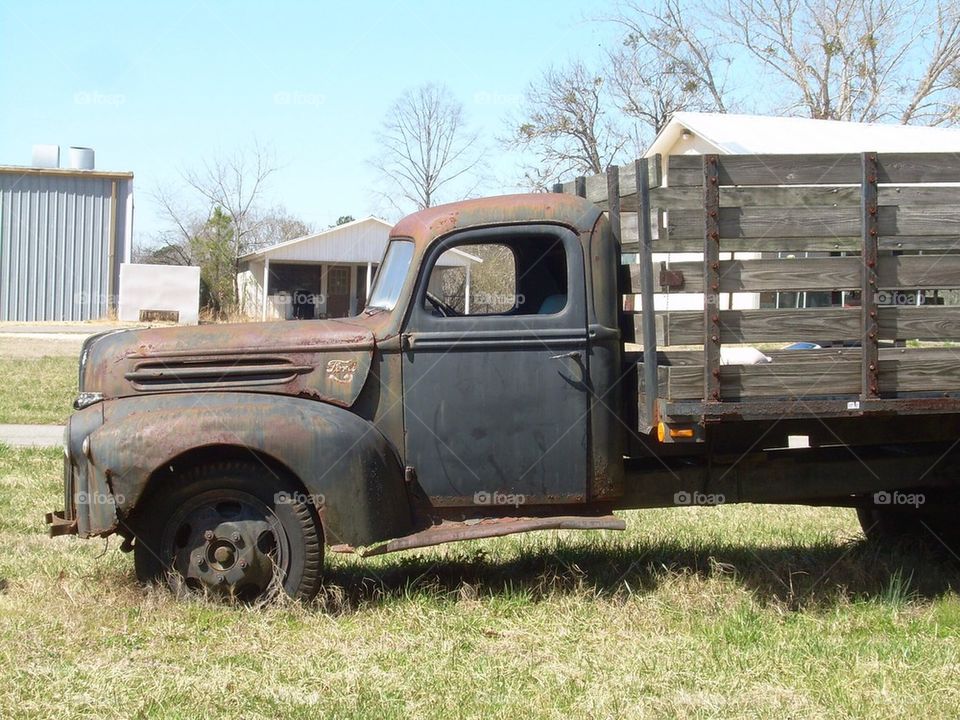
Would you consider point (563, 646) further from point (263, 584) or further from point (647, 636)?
point (263, 584)

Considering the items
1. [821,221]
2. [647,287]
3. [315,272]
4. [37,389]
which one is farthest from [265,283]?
[821,221]

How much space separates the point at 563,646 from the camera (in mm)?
4676

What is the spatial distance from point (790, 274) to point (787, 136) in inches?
719

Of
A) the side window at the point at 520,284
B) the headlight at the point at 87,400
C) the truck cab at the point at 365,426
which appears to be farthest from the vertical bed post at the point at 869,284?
the headlight at the point at 87,400

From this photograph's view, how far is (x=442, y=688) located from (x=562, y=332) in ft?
5.78

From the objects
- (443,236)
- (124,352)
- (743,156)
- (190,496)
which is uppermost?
(743,156)

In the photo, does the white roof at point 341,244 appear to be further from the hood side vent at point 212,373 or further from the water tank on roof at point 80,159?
the hood side vent at point 212,373

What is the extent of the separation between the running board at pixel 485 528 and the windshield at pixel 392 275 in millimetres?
1116

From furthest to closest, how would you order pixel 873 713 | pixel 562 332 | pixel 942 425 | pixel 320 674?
pixel 942 425
pixel 562 332
pixel 320 674
pixel 873 713

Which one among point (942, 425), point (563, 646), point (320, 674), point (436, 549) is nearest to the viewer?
point (320, 674)

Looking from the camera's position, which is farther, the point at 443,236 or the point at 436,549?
the point at 436,549

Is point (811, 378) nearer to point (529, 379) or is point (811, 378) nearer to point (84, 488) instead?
point (529, 379)

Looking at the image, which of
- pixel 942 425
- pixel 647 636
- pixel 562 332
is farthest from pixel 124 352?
pixel 942 425

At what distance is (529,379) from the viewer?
16.5 ft
